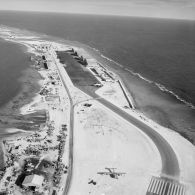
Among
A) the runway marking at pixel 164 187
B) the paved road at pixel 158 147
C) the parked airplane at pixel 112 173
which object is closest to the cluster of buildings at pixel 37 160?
the paved road at pixel 158 147

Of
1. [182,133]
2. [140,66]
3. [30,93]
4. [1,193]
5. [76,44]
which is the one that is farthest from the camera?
[76,44]

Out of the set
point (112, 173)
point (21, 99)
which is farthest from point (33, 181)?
point (21, 99)

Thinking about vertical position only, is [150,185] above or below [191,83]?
below

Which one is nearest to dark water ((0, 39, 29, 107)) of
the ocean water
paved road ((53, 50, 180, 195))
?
paved road ((53, 50, 180, 195))

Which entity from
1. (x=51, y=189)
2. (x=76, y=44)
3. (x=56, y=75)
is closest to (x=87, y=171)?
(x=51, y=189)

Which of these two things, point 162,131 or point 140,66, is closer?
point 162,131

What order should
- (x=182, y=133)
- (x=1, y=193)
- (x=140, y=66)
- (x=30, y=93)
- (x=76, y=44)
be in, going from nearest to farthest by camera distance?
1. (x=1, y=193)
2. (x=182, y=133)
3. (x=30, y=93)
4. (x=140, y=66)
5. (x=76, y=44)

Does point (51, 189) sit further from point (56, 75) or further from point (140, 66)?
point (140, 66)
